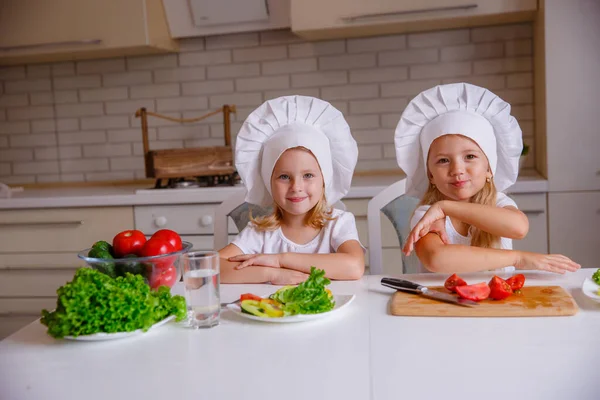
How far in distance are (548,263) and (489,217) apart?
192mm

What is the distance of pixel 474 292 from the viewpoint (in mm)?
1222

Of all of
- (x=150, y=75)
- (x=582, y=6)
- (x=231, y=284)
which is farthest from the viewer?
(x=150, y=75)

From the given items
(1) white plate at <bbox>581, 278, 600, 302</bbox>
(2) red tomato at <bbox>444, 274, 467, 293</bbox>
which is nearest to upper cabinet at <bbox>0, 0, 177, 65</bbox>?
(2) red tomato at <bbox>444, 274, 467, 293</bbox>

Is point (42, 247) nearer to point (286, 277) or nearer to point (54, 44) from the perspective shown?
point (54, 44)

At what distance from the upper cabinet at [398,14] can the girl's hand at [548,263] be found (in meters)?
1.65

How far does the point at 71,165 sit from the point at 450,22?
2.27m

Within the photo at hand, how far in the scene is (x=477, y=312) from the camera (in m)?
1.16

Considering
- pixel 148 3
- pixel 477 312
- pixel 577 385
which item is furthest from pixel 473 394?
pixel 148 3

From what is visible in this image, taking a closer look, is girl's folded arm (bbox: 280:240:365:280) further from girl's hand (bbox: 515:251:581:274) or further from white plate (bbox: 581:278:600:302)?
white plate (bbox: 581:278:600:302)

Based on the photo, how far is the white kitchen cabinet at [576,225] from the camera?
267cm

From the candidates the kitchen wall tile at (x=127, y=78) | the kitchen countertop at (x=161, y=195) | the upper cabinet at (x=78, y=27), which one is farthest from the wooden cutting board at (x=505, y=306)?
the kitchen wall tile at (x=127, y=78)

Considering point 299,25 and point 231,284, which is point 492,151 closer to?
point 231,284

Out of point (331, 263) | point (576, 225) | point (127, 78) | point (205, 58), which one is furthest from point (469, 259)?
point (127, 78)

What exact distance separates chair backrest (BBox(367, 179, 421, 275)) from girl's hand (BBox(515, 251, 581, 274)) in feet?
1.59
